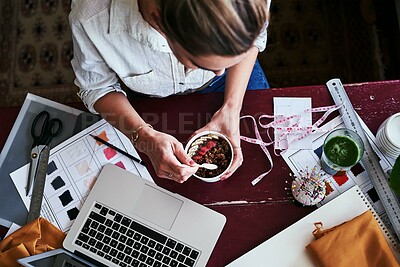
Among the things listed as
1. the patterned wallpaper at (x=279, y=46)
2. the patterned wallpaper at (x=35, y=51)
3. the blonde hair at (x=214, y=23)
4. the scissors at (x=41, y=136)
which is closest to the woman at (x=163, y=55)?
the blonde hair at (x=214, y=23)

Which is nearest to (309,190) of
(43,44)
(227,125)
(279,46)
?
(227,125)

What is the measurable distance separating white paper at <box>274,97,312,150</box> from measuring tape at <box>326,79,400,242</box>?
2.5 inches

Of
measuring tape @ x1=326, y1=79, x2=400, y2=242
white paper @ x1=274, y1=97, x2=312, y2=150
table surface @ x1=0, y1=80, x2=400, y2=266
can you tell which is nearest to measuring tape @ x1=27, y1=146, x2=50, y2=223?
table surface @ x1=0, y1=80, x2=400, y2=266

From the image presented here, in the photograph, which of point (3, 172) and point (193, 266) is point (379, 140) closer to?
point (193, 266)

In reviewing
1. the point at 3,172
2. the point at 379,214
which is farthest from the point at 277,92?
the point at 3,172

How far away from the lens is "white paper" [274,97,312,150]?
39.4 inches

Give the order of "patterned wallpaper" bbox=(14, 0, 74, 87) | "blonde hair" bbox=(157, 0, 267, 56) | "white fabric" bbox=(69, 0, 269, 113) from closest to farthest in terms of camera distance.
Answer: "blonde hair" bbox=(157, 0, 267, 56)
"white fabric" bbox=(69, 0, 269, 113)
"patterned wallpaper" bbox=(14, 0, 74, 87)

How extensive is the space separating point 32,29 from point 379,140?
1359mm

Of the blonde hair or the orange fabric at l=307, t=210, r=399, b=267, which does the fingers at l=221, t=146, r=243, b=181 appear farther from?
the blonde hair

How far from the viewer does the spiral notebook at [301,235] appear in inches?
37.0

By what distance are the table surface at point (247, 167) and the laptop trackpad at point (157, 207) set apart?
0.08 feet

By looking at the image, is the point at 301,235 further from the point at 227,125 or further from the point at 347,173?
the point at 227,125

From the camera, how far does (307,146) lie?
1.00 meters

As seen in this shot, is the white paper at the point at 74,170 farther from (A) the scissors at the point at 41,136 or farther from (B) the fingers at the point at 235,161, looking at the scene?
(B) the fingers at the point at 235,161
